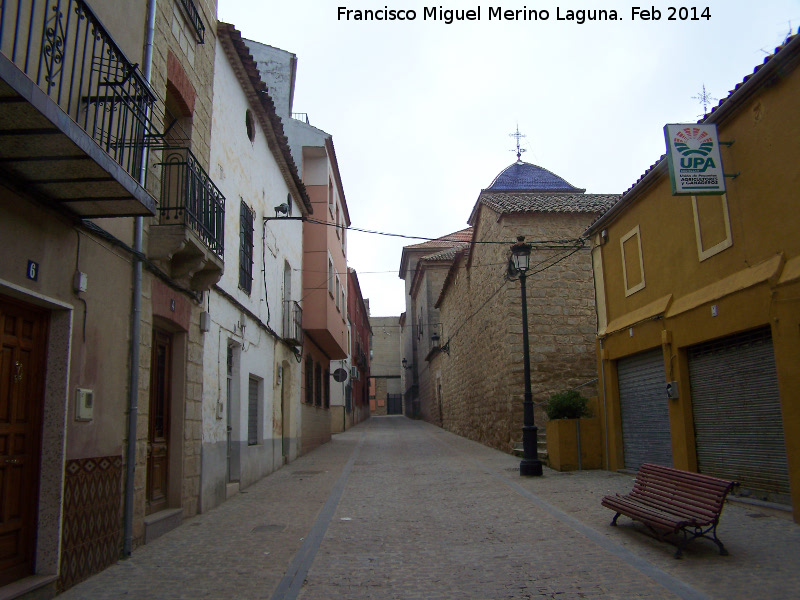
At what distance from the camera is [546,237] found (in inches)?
679

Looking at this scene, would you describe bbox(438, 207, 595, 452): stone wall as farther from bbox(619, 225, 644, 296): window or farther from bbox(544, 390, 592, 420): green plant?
bbox(619, 225, 644, 296): window

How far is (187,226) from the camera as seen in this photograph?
715cm

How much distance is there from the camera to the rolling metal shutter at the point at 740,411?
315 inches

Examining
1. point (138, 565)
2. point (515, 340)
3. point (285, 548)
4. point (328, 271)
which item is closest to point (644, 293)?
point (515, 340)

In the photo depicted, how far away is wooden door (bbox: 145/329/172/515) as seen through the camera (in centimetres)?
755

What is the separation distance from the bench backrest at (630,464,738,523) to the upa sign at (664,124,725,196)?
11.6ft

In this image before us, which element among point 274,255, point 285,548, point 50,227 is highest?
point 274,255

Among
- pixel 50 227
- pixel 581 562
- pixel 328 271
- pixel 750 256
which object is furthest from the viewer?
pixel 328 271

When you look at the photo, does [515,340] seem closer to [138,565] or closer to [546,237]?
[546,237]

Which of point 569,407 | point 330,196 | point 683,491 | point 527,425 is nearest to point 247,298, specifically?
point 527,425

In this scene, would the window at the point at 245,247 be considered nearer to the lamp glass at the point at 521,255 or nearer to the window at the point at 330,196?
the lamp glass at the point at 521,255

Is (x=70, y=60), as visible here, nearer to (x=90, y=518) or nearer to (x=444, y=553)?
(x=90, y=518)

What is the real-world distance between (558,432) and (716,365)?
14.4 feet

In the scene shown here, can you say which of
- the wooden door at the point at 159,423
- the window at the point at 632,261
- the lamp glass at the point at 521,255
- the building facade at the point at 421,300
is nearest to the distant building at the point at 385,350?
the building facade at the point at 421,300
